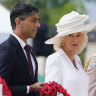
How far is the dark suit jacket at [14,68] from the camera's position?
402cm

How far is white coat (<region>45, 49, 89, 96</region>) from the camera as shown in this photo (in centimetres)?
458

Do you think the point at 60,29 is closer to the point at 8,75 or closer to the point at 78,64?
the point at 78,64

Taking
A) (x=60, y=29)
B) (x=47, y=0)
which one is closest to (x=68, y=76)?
(x=60, y=29)

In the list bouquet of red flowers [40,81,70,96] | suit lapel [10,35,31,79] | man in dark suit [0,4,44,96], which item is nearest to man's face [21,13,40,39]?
man in dark suit [0,4,44,96]

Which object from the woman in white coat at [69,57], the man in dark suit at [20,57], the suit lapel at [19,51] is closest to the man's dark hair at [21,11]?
the man in dark suit at [20,57]

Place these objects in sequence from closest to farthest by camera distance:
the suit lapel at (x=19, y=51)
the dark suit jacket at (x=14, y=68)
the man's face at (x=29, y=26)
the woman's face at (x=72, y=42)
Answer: the dark suit jacket at (x=14, y=68)
the suit lapel at (x=19, y=51)
the man's face at (x=29, y=26)
the woman's face at (x=72, y=42)

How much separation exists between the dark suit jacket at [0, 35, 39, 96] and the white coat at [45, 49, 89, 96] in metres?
0.47

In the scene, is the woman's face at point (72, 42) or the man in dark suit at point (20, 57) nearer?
the man in dark suit at point (20, 57)

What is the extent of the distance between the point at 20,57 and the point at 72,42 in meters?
0.89

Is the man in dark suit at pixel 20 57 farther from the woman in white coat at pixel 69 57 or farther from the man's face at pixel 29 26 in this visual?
the woman in white coat at pixel 69 57

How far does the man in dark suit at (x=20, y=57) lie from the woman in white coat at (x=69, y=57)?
36cm

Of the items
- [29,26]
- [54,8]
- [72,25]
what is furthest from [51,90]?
[54,8]

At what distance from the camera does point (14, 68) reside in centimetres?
407

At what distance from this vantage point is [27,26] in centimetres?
430
